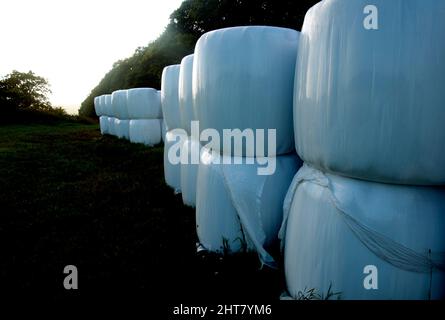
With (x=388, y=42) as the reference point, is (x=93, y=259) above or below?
below

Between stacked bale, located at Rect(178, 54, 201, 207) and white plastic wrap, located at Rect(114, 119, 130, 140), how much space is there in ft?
22.6

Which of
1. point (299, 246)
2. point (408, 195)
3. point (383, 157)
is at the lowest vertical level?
point (299, 246)

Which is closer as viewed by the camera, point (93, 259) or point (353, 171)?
point (353, 171)

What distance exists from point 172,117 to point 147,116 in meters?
4.39

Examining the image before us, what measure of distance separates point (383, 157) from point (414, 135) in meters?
0.11

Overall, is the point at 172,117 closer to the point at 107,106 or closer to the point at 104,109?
the point at 107,106

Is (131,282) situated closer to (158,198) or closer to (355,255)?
(355,255)

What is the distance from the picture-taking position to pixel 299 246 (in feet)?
5.01

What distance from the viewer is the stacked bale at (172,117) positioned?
155 inches

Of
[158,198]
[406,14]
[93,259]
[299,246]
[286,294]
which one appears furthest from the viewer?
[158,198]

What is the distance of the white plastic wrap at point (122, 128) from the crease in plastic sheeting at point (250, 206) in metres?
8.33

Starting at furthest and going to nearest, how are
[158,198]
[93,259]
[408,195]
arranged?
[158,198]
[93,259]
[408,195]

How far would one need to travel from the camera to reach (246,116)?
74.4 inches
